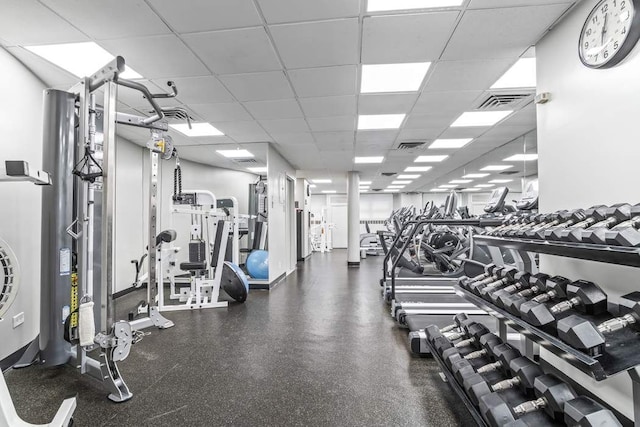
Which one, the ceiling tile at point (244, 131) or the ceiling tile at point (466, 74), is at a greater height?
the ceiling tile at point (466, 74)

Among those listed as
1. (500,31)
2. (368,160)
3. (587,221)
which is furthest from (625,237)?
(368,160)

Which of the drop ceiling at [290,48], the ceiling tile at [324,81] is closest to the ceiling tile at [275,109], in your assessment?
the drop ceiling at [290,48]

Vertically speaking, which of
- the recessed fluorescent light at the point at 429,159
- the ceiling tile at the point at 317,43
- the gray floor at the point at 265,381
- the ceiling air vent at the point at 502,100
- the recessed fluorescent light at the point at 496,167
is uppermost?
the ceiling air vent at the point at 502,100

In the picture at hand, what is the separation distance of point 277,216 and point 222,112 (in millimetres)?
2357

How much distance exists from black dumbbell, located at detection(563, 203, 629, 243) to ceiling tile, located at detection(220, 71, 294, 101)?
2601mm

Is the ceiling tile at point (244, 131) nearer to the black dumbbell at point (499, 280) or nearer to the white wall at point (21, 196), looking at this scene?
the white wall at point (21, 196)

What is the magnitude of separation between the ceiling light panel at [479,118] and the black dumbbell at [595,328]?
3.45 m

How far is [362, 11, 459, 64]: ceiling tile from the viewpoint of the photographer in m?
2.10

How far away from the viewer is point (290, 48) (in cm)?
243

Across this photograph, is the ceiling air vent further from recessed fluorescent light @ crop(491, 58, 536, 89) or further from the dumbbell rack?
the dumbbell rack

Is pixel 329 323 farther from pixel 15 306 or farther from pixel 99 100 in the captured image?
pixel 99 100

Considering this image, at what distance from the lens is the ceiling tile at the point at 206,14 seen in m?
1.93

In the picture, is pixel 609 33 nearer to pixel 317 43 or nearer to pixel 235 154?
pixel 317 43

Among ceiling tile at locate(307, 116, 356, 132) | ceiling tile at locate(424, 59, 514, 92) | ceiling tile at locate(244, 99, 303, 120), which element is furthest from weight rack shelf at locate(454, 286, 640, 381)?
ceiling tile at locate(307, 116, 356, 132)
